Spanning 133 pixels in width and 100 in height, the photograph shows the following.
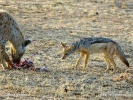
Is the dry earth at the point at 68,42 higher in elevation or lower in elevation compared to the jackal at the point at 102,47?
lower

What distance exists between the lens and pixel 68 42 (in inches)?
765

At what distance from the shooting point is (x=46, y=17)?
26.5 m

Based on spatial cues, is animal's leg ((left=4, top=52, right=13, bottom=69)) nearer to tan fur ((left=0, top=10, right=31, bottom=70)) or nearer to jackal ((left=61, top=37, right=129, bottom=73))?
tan fur ((left=0, top=10, right=31, bottom=70))

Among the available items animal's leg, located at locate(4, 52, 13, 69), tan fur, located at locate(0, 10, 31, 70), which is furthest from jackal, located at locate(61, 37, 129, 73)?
animal's leg, located at locate(4, 52, 13, 69)

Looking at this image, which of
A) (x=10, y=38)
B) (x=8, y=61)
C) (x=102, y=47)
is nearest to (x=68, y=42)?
(x=102, y=47)

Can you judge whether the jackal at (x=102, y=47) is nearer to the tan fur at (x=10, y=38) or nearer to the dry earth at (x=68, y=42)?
the dry earth at (x=68, y=42)

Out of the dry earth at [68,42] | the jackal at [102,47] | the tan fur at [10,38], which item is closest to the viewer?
the dry earth at [68,42]

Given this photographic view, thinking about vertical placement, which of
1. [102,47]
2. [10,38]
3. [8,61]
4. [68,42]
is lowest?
[68,42]

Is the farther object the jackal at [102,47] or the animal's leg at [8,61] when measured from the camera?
the jackal at [102,47]

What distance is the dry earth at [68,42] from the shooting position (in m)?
11.5

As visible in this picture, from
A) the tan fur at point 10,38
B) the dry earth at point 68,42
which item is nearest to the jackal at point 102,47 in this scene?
the dry earth at point 68,42

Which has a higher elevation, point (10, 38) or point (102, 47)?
point (10, 38)

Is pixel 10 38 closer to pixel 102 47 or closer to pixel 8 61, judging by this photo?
pixel 8 61

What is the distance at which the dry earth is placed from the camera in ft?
37.8
